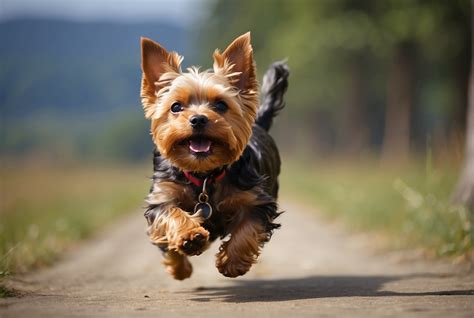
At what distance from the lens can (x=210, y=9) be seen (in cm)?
4128

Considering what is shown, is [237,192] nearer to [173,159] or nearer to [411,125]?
[173,159]

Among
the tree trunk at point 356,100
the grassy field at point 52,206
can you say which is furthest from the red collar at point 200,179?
the tree trunk at point 356,100

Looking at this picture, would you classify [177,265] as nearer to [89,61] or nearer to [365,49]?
[365,49]

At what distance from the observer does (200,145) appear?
16.7ft

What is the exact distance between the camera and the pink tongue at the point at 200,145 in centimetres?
505

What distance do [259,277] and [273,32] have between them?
83.1 feet

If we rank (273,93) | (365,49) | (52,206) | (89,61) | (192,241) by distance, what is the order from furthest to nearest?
(89,61), (365,49), (52,206), (273,93), (192,241)

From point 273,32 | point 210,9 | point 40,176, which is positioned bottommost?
point 40,176

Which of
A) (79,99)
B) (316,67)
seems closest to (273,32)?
(316,67)

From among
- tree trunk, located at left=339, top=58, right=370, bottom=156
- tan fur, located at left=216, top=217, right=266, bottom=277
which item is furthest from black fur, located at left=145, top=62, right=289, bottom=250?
tree trunk, located at left=339, top=58, right=370, bottom=156

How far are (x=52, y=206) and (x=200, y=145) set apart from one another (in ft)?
28.3

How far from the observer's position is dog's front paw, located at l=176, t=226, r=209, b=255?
15.6 feet

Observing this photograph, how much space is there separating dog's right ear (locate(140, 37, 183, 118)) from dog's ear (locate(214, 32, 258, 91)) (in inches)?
13.3

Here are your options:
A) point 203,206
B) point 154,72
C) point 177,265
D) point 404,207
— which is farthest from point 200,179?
point 404,207
